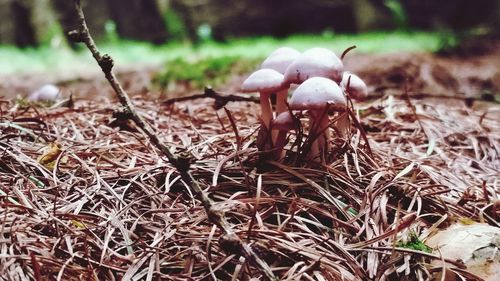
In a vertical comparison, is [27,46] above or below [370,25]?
above

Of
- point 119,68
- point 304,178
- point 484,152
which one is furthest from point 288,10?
point 304,178

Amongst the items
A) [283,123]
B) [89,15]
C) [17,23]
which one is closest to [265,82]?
[283,123]

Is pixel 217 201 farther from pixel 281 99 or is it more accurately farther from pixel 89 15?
pixel 89 15

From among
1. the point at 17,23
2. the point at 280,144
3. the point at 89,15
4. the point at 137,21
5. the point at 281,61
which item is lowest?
the point at 137,21

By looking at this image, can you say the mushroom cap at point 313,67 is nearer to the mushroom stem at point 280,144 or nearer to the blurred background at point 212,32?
the mushroom stem at point 280,144

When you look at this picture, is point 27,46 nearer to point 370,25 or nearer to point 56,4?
point 56,4
